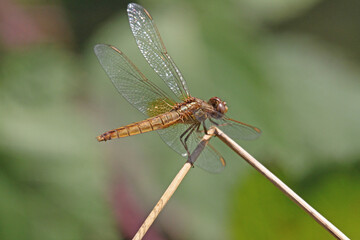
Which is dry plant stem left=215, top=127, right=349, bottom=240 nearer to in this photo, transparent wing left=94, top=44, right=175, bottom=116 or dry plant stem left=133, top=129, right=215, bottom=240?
dry plant stem left=133, top=129, right=215, bottom=240

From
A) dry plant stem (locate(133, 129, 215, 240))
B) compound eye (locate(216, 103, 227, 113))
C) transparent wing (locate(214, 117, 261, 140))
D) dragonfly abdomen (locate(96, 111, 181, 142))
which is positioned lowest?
dry plant stem (locate(133, 129, 215, 240))

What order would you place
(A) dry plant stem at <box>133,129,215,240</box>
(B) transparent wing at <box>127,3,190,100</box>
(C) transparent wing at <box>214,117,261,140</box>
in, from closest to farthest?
1. (A) dry plant stem at <box>133,129,215,240</box>
2. (C) transparent wing at <box>214,117,261,140</box>
3. (B) transparent wing at <box>127,3,190,100</box>

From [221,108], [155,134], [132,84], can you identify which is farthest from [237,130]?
[155,134]

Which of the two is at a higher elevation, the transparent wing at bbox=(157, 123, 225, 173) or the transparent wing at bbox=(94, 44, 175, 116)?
the transparent wing at bbox=(94, 44, 175, 116)

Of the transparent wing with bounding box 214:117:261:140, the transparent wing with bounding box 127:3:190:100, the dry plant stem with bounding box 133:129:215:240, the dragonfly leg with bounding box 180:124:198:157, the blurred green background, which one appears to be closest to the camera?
the dry plant stem with bounding box 133:129:215:240

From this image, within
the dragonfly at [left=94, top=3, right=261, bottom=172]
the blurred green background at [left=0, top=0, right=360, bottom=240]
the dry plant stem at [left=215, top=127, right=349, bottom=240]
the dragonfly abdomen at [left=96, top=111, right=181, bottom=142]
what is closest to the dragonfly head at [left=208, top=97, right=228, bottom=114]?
the dragonfly at [left=94, top=3, right=261, bottom=172]

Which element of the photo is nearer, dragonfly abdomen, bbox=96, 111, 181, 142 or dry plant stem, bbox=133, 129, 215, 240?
dry plant stem, bbox=133, 129, 215, 240

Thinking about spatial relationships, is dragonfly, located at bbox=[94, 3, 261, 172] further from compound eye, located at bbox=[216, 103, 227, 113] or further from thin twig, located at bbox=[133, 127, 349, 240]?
thin twig, located at bbox=[133, 127, 349, 240]
